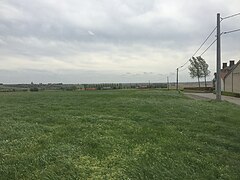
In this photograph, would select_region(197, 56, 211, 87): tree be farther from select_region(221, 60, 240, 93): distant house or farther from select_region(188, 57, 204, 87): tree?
select_region(221, 60, 240, 93): distant house

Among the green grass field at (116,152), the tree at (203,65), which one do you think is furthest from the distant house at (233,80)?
the green grass field at (116,152)

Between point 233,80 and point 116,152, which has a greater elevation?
point 233,80

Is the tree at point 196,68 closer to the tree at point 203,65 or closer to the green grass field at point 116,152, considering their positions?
the tree at point 203,65

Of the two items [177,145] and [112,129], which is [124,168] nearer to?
[177,145]

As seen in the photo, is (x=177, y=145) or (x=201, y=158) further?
(x=177, y=145)

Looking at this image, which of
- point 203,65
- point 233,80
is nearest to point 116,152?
point 233,80

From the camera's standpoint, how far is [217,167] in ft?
22.1

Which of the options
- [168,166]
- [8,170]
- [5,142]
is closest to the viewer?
[8,170]

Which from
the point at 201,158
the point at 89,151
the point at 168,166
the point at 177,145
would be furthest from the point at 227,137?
the point at 89,151

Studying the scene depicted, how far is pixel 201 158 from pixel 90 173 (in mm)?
2965

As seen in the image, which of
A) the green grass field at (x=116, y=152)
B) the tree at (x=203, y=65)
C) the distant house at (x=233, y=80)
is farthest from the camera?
the tree at (x=203, y=65)

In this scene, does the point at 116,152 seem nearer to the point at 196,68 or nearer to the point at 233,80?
the point at 233,80

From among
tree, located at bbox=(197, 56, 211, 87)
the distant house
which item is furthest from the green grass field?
tree, located at bbox=(197, 56, 211, 87)

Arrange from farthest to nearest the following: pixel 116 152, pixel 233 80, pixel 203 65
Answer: pixel 203 65, pixel 233 80, pixel 116 152
